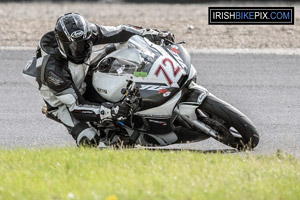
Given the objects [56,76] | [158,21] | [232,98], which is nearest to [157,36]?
[56,76]

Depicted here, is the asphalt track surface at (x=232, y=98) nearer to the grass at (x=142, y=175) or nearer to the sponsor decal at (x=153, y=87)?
the sponsor decal at (x=153, y=87)

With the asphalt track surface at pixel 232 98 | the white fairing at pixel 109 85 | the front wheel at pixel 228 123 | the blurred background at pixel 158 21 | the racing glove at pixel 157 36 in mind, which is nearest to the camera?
the front wheel at pixel 228 123

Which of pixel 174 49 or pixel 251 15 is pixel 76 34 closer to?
pixel 174 49

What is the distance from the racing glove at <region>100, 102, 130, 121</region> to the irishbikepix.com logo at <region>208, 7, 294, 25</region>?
8659 mm

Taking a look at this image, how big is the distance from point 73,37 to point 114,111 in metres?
0.86

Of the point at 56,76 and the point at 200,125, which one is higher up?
the point at 56,76

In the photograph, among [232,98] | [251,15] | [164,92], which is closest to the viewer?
[164,92]

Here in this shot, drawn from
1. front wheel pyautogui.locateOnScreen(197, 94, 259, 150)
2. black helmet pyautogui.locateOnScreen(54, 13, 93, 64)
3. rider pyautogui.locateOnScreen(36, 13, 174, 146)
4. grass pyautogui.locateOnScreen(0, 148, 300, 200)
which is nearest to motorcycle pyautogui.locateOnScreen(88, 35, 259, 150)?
front wheel pyautogui.locateOnScreen(197, 94, 259, 150)

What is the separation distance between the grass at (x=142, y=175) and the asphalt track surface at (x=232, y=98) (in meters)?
1.28

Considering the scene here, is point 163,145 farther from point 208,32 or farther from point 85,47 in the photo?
point 208,32

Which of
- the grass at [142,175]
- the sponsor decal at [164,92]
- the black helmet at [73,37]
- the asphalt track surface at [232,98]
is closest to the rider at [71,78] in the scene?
the black helmet at [73,37]

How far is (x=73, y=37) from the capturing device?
690cm

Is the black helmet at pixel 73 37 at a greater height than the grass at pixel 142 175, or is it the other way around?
the black helmet at pixel 73 37

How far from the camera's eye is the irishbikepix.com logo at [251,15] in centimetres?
1555
